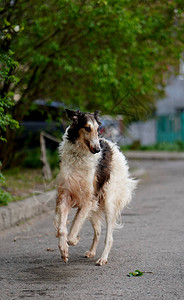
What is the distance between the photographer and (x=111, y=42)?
43.7 ft

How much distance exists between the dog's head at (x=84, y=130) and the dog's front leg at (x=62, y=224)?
66cm

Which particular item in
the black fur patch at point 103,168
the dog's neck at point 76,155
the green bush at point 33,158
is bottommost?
the green bush at point 33,158

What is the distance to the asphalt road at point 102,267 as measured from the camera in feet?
16.8

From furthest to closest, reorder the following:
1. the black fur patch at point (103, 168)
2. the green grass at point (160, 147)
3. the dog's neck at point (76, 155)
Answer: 1. the green grass at point (160, 147)
2. the black fur patch at point (103, 168)
3. the dog's neck at point (76, 155)

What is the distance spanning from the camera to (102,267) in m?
6.21

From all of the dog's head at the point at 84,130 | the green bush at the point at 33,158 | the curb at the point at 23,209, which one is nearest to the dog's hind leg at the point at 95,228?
the dog's head at the point at 84,130

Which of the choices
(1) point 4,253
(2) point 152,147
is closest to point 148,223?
(1) point 4,253

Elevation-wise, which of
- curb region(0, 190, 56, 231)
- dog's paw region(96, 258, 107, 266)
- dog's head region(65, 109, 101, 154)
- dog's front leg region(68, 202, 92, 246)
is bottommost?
curb region(0, 190, 56, 231)

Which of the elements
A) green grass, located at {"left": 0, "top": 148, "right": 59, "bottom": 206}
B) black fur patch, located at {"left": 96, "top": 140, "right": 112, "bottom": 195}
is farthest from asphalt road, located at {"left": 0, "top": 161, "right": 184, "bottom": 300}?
green grass, located at {"left": 0, "top": 148, "right": 59, "bottom": 206}

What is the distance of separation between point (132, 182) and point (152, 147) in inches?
989

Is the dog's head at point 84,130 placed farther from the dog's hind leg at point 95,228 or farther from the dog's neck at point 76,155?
the dog's hind leg at point 95,228

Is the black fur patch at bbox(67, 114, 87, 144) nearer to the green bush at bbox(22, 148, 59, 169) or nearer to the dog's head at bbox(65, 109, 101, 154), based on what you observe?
the dog's head at bbox(65, 109, 101, 154)

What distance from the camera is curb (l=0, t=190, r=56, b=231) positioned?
902cm

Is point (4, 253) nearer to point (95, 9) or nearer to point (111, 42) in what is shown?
point (95, 9)
